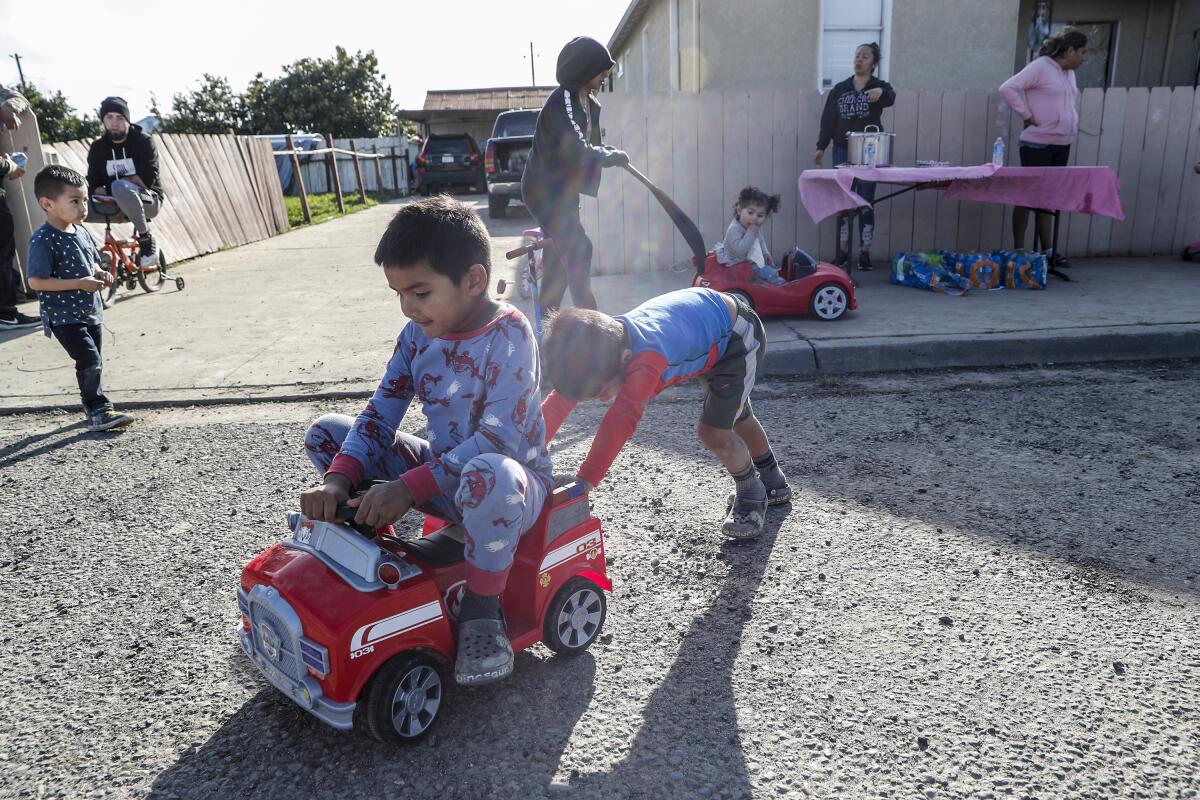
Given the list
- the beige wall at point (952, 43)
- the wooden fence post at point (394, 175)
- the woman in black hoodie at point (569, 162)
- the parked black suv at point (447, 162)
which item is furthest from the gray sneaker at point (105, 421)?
the wooden fence post at point (394, 175)

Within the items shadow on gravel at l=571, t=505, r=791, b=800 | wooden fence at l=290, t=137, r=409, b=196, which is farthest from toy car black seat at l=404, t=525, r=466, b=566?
wooden fence at l=290, t=137, r=409, b=196

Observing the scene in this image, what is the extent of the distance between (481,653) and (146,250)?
831 centimetres

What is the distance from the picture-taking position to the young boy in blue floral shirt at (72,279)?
14.5ft

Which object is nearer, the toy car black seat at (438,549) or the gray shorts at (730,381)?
the toy car black seat at (438,549)

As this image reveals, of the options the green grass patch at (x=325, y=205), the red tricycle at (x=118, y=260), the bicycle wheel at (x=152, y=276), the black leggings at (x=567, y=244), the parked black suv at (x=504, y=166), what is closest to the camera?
the black leggings at (x=567, y=244)

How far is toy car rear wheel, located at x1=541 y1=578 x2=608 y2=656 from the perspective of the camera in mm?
2363

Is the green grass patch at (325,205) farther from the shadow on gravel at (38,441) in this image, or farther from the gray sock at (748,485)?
the gray sock at (748,485)

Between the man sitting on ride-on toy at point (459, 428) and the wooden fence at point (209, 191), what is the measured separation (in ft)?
27.1

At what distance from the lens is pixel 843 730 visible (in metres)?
2.11

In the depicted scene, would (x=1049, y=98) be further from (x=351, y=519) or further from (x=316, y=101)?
(x=316, y=101)

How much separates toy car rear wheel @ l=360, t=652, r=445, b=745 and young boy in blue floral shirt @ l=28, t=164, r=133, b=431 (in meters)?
3.42

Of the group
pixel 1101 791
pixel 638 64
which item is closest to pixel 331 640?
pixel 1101 791

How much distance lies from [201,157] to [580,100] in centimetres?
904

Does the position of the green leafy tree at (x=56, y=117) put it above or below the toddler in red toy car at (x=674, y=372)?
above
